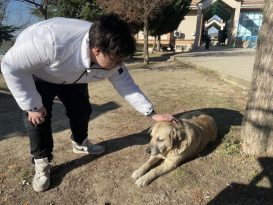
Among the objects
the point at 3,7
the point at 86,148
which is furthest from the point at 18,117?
the point at 3,7

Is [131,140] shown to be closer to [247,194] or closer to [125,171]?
[125,171]

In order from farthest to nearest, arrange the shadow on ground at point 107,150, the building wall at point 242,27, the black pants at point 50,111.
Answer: the building wall at point 242,27
the shadow on ground at point 107,150
the black pants at point 50,111

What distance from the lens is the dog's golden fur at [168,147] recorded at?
346 cm

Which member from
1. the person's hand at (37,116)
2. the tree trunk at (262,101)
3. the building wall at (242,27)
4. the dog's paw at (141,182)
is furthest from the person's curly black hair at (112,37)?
the building wall at (242,27)

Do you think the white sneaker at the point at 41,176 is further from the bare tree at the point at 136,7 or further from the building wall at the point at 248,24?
the building wall at the point at 248,24

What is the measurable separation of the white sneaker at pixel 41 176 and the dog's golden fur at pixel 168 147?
88 cm

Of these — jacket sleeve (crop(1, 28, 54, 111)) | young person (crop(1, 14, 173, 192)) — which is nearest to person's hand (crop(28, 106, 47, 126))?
young person (crop(1, 14, 173, 192))

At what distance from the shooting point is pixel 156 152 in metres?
3.54

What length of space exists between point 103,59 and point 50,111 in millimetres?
1021

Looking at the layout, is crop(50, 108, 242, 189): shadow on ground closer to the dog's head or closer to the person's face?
the dog's head

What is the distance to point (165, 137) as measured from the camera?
3482mm

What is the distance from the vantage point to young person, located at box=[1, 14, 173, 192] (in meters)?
2.53

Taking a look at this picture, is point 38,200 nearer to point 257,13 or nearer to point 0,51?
point 0,51

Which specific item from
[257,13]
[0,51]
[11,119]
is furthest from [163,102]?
[257,13]
